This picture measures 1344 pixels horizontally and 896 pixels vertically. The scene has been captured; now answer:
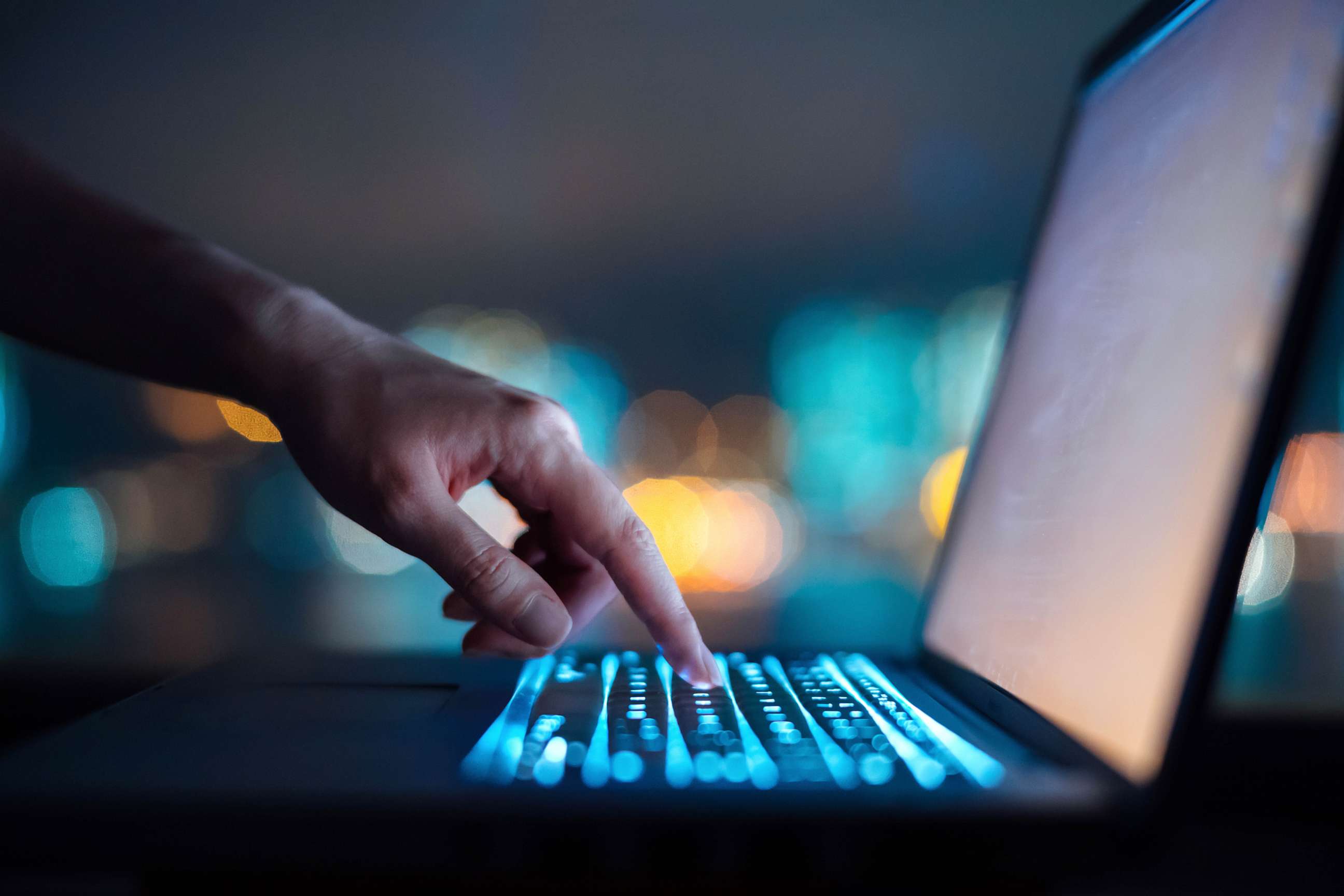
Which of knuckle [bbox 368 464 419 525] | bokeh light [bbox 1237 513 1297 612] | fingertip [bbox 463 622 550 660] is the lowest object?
fingertip [bbox 463 622 550 660]

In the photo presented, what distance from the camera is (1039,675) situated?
0.46 metres

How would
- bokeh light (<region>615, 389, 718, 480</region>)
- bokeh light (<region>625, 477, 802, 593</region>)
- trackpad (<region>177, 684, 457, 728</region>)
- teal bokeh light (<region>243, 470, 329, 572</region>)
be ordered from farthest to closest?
bokeh light (<region>625, 477, 802, 593</region>) < bokeh light (<region>615, 389, 718, 480</region>) < teal bokeh light (<region>243, 470, 329, 572</region>) < trackpad (<region>177, 684, 457, 728</region>)

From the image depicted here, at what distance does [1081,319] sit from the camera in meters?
0.56

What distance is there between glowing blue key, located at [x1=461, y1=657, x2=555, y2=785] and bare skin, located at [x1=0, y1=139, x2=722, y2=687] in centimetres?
4

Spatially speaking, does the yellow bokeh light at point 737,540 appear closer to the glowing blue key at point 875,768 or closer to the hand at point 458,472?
the hand at point 458,472

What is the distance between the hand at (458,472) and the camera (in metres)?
0.53

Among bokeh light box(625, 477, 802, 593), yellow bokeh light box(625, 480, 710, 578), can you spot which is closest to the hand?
bokeh light box(625, 477, 802, 593)

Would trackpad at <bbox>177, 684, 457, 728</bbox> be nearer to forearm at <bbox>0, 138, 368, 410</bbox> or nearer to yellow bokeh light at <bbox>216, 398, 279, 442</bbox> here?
forearm at <bbox>0, 138, 368, 410</bbox>

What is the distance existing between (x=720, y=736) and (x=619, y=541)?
208 mm

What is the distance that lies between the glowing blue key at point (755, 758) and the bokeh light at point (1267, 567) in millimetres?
193

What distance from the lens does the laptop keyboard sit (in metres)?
0.33

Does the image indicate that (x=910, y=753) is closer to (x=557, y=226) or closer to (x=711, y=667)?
(x=711, y=667)

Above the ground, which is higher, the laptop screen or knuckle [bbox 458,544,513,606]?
the laptop screen

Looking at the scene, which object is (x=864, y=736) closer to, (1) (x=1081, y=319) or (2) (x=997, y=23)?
(1) (x=1081, y=319)
